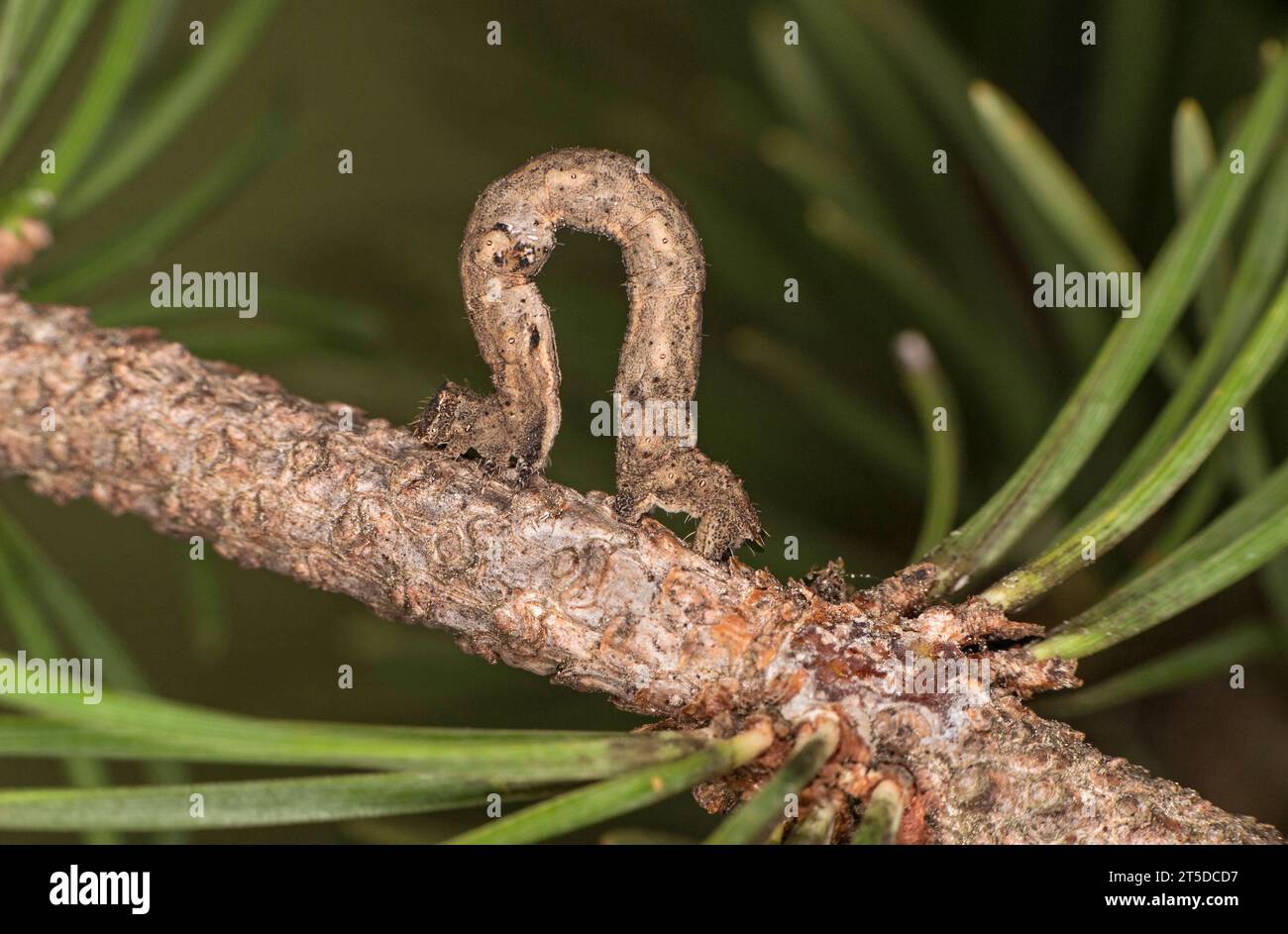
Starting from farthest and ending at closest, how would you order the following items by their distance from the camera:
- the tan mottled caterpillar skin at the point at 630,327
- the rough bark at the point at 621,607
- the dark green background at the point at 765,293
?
the dark green background at the point at 765,293 → the tan mottled caterpillar skin at the point at 630,327 → the rough bark at the point at 621,607

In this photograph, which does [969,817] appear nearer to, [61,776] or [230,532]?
[230,532]

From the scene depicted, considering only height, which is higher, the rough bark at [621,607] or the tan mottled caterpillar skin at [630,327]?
the tan mottled caterpillar skin at [630,327]

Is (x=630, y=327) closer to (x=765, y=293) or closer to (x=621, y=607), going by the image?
(x=621, y=607)

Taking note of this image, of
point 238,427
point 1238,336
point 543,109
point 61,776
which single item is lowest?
point 61,776

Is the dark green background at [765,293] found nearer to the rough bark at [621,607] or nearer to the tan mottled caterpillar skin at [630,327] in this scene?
the tan mottled caterpillar skin at [630,327]

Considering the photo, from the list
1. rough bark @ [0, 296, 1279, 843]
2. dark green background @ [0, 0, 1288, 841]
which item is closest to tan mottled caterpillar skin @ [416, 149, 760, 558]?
rough bark @ [0, 296, 1279, 843]

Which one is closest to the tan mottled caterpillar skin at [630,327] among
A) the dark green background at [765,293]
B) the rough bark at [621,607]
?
the rough bark at [621,607]

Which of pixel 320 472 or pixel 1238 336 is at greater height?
pixel 1238 336
